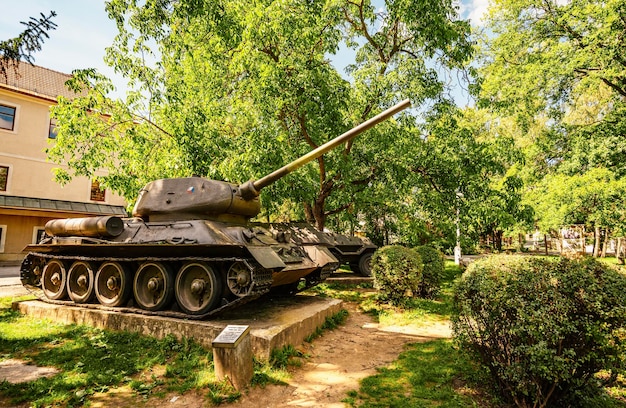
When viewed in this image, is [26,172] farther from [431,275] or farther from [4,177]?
[431,275]

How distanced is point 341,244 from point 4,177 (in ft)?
55.5

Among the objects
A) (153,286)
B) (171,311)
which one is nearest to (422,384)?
(171,311)

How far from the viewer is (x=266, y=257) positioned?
658cm

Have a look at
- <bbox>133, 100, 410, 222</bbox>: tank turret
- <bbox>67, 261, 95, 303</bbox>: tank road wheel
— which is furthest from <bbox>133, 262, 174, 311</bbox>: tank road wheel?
<bbox>67, 261, 95, 303</bbox>: tank road wheel

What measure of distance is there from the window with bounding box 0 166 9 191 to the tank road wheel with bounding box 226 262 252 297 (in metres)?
18.2

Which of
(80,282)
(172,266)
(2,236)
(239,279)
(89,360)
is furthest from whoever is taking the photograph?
(2,236)

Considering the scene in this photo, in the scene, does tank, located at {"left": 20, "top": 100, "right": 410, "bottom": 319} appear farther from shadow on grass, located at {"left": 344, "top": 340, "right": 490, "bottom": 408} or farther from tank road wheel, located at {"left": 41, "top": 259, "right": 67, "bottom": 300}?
shadow on grass, located at {"left": 344, "top": 340, "right": 490, "bottom": 408}

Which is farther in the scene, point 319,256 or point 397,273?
point 397,273

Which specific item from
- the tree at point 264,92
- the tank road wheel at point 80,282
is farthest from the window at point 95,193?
the tank road wheel at point 80,282

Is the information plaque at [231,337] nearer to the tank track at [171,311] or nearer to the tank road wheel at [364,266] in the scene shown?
the tank track at [171,311]

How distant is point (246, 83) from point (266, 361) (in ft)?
26.9

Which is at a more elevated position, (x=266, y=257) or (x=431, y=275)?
(x=266, y=257)

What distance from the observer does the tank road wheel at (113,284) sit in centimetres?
735

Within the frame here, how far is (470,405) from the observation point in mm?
4086
